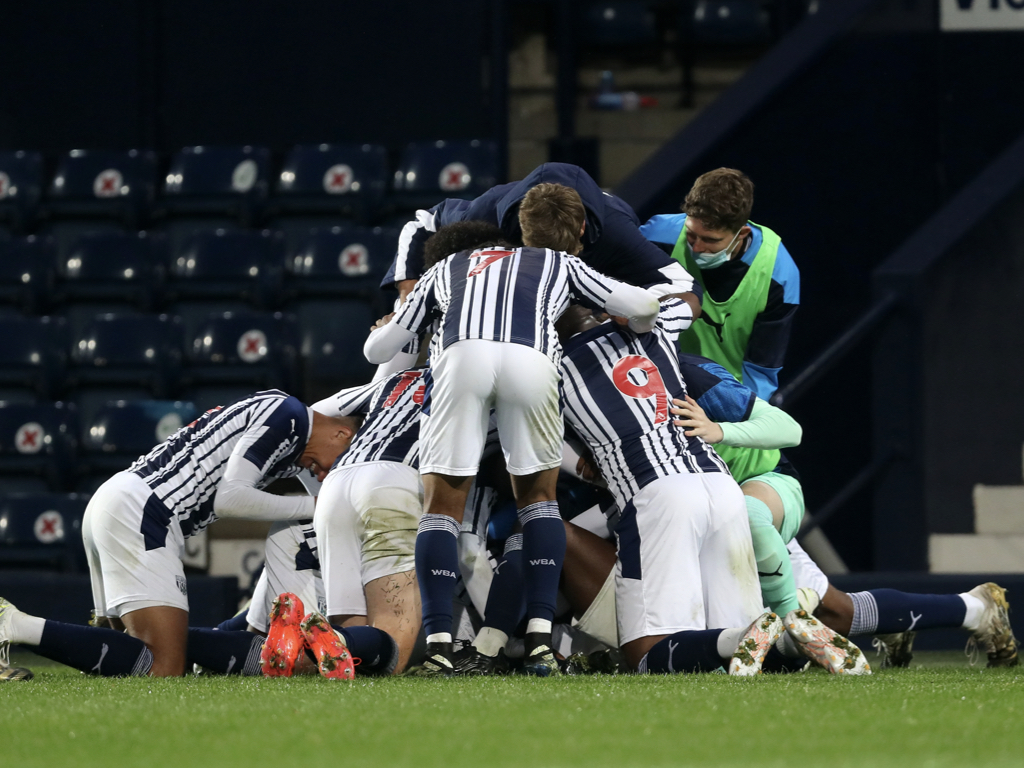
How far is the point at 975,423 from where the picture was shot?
6621mm

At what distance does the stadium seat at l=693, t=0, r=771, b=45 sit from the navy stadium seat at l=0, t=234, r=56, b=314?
170 inches

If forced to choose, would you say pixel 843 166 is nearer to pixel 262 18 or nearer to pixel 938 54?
pixel 938 54

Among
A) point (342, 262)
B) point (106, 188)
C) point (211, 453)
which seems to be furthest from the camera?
point (106, 188)

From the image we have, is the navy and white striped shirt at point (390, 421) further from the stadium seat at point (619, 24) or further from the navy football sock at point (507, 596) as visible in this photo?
the stadium seat at point (619, 24)

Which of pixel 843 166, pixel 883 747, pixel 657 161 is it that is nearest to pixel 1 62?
pixel 657 161

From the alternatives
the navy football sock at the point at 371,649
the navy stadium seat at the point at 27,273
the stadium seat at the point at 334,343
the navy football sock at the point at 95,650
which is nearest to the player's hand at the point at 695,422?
the navy football sock at the point at 371,649

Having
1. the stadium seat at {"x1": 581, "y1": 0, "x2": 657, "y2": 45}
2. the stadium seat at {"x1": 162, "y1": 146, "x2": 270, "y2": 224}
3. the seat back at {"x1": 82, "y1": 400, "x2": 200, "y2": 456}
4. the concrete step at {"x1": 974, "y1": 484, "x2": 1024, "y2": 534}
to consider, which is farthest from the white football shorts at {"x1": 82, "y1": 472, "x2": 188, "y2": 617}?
the stadium seat at {"x1": 581, "y1": 0, "x2": 657, "y2": 45}

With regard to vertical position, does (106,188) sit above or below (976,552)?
above

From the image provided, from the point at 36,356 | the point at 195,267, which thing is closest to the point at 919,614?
the point at 195,267

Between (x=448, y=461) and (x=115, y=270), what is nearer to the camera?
(x=448, y=461)

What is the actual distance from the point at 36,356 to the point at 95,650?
3.75 m

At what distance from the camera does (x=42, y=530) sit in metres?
6.91

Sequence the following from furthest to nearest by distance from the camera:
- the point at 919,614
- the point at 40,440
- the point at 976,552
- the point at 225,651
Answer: the point at 40,440 < the point at 976,552 < the point at 919,614 < the point at 225,651

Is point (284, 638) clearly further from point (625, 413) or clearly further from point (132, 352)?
point (132, 352)
